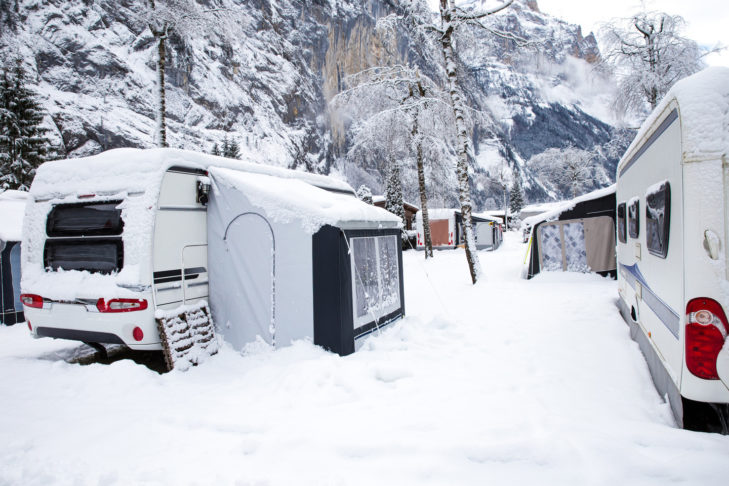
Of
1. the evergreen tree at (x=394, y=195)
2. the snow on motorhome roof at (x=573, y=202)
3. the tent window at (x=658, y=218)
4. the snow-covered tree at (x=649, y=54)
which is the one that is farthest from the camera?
the evergreen tree at (x=394, y=195)

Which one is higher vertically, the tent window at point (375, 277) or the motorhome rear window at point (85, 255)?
the motorhome rear window at point (85, 255)

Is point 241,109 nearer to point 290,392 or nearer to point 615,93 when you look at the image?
point 615,93

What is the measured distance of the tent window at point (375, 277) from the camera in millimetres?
5129

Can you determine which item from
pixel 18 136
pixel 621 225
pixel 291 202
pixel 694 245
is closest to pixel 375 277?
pixel 291 202

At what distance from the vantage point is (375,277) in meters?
5.67

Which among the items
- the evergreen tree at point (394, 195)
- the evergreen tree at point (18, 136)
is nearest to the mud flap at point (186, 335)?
the evergreen tree at point (18, 136)

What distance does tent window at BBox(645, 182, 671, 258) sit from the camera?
2783 mm

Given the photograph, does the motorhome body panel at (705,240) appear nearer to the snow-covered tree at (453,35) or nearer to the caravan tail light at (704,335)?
the caravan tail light at (704,335)

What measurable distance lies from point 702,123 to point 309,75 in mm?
48943

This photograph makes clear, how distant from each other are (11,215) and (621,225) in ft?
36.9

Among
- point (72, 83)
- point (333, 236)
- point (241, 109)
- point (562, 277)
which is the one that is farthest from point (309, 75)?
point (333, 236)

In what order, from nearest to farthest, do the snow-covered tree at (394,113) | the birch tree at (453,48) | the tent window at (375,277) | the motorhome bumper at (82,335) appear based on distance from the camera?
the motorhome bumper at (82,335)
the tent window at (375,277)
the birch tree at (453,48)
the snow-covered tree at (394,113)

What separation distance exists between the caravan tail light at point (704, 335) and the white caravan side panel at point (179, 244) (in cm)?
478

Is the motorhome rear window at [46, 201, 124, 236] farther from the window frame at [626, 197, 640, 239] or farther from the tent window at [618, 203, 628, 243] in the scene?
the tent window at [618, 203, 628, 243]
